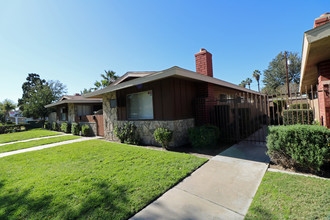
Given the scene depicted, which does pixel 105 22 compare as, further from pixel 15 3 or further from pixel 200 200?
pixel 200 200

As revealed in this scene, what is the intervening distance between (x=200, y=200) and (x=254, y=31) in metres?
13.0

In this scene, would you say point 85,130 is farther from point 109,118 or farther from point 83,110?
point 83,110

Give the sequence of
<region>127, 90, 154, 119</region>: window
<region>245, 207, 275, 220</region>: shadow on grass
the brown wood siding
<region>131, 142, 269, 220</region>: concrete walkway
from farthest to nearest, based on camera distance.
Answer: <region>127, 90, 154, 119</region>: window → the brown wood siding → <region>131, 142, 269, 220</region>: concrete walkway → <region>245, 207, 275, 220</region>: shadow on grass

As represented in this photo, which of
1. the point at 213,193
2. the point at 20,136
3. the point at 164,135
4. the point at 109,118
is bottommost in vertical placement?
the point at 213,193

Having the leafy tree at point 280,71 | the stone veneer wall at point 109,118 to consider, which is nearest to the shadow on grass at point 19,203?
the stone veneer wall at point 109,118

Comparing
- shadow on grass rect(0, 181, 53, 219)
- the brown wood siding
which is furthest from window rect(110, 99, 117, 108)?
shadow on grass rect(0, 181, 53, 219)

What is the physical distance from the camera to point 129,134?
7414 millimetres

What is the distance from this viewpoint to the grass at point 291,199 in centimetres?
196

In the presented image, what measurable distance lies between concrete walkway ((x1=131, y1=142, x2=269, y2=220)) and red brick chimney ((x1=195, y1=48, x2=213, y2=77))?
5095mm

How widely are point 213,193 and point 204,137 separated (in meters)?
2.93

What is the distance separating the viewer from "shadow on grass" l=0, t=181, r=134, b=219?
7.04 feet

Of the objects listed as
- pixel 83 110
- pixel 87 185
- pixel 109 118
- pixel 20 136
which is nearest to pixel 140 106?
pixel 109 118

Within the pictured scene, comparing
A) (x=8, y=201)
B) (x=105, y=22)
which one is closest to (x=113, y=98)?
(x=105, y=22)

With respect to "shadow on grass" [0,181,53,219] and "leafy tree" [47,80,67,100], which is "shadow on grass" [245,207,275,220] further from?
"leafy tree" [47,80,67,100]
